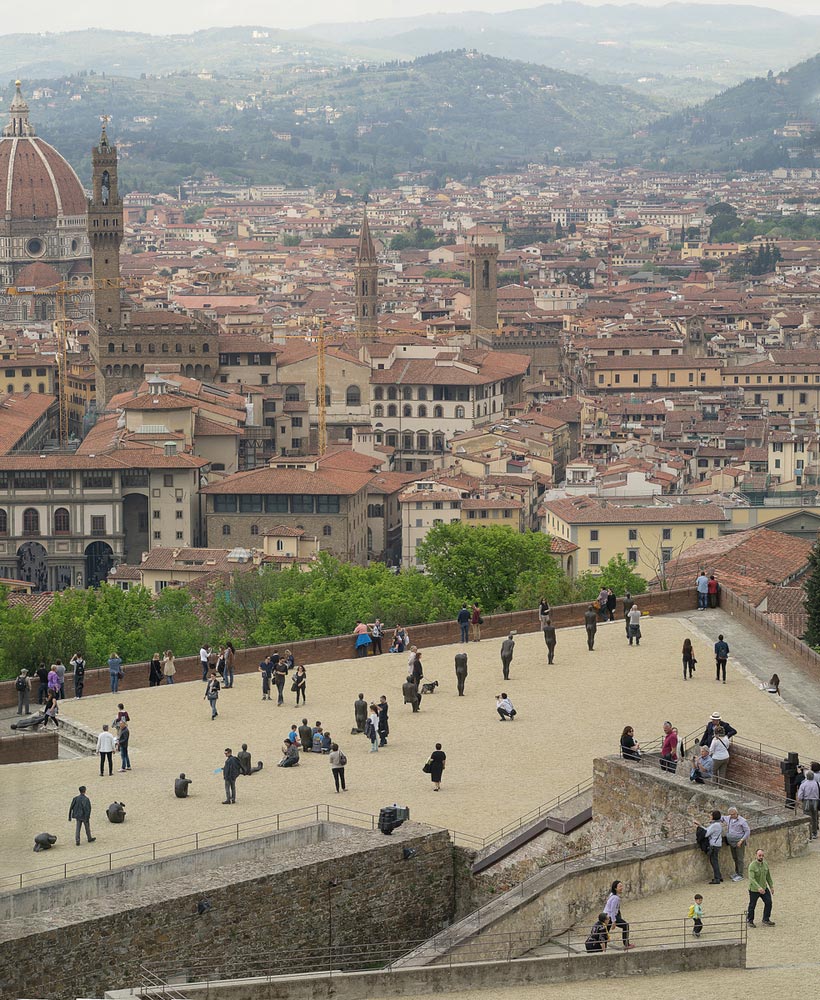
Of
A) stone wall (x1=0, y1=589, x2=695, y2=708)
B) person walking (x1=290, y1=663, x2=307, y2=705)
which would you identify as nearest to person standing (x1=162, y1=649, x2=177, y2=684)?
stone wall (x1=0, y1=589, x2=695, y2=708)

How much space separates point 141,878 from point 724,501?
42.3 meters

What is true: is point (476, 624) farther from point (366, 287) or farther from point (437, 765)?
point (366, 287)

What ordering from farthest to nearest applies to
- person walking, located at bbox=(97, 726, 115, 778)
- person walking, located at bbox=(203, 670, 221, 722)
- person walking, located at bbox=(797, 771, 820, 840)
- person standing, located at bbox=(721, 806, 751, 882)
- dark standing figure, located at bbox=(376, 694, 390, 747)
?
1. person walking, located at bbox=(203, 670, 221, 722)
2. dark standing figure, located at bbox=(376, 694, 390, 747)
3. person walking, located at bbox=(97, 726, 115, 778)
4. person walking, located at bbox=(797, 771, 820, 840)
5. person standing, located at bbox=(721, 806, 751, 882)

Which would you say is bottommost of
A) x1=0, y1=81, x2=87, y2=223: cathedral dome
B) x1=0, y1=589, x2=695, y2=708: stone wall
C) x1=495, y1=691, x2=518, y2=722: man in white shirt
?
x1=0, y1=81, x2=87, y2=223: cathedral dome

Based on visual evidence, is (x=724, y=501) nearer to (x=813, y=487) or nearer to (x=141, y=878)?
(x=813, y=487)

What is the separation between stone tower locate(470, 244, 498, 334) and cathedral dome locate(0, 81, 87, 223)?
37.3m

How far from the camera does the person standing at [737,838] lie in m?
15.9

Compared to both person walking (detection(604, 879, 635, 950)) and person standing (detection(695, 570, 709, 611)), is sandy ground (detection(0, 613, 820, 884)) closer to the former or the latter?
person standing (detection(695, 570, 709, 611))

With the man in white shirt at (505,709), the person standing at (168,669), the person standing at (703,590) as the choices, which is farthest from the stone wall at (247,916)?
the person standing at (703,590)

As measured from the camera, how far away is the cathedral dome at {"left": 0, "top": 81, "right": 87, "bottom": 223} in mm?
140250

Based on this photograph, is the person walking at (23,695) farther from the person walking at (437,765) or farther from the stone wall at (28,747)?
the person walking at (437,765)

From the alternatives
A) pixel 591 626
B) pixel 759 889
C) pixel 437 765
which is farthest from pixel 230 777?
pixel 591 626

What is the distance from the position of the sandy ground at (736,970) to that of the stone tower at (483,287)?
95.7 metres

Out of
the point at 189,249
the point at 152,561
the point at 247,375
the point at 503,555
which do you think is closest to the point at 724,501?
the point at 152,561
